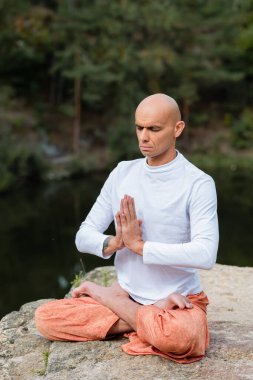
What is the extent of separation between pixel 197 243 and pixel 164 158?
1.63 feet

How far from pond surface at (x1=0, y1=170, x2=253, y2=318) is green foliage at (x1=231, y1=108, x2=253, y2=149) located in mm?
2921

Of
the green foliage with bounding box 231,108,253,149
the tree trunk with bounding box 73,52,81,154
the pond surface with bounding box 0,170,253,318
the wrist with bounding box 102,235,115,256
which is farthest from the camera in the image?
the green foliage with bounding box 231,108,253,149

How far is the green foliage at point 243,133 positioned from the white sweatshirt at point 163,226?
19.0 m

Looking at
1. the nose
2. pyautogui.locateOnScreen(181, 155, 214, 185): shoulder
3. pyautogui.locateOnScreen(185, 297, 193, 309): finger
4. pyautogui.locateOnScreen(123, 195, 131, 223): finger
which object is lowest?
pyautogui.locateOnScreen(185, 297, 193, 309): finger

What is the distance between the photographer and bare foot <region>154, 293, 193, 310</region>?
3.16 metres

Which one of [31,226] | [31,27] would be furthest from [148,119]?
[31,27]

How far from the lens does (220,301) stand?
189 inches

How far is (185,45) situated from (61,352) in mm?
19575

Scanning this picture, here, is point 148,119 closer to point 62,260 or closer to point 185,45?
point 62,260

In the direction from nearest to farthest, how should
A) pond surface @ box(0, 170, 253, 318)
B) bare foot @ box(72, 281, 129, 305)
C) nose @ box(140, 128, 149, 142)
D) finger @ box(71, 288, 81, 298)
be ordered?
nose @ box(140, 128, 149, 142)
bare foot @ box(72, 281, 129, 305)
finger @ box(71, 288, 81, 298)
pond surface @ box(0, 170, 253, 318)

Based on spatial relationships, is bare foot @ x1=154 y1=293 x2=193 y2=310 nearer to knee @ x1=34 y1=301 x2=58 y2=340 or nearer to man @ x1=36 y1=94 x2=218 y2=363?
man @ x1=36 y1=94 x2=218 y2=363

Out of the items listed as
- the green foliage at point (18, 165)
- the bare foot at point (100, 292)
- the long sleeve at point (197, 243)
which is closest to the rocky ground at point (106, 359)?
the bare foot at point (100, 292)

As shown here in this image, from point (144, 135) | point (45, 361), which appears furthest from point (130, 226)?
point (45, 361)

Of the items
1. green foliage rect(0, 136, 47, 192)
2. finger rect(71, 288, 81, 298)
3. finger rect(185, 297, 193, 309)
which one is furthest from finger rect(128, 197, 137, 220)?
green foliage rect(0, 136, 47, 192)
